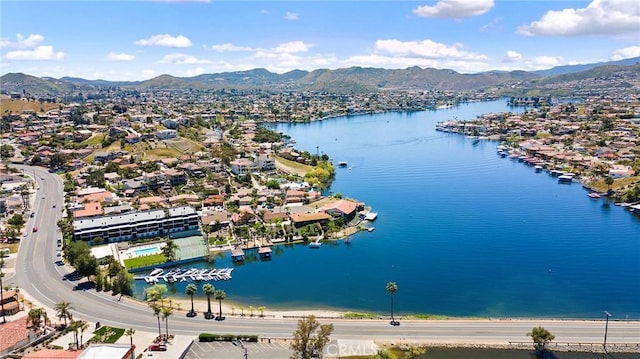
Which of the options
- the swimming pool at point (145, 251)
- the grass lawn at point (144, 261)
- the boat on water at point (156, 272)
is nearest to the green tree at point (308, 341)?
the boat on water at point (156, 272)

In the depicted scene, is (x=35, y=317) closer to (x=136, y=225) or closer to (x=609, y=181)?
(x=136, y=225)

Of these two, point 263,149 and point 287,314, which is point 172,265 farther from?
point 263,149

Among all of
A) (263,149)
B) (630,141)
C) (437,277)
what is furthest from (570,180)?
(263,149)

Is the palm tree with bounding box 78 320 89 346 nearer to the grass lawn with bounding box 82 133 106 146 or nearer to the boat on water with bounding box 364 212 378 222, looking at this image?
the boat on water with bounding box 364 212 378 222

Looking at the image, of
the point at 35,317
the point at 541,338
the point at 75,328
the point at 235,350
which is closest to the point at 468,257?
the point at 541,338

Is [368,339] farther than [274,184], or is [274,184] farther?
[274,184]

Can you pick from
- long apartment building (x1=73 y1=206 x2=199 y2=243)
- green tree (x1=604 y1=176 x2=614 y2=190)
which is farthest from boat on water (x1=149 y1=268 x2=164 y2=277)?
green tree (x1=604 y1=176 x2=614 y2=190)
